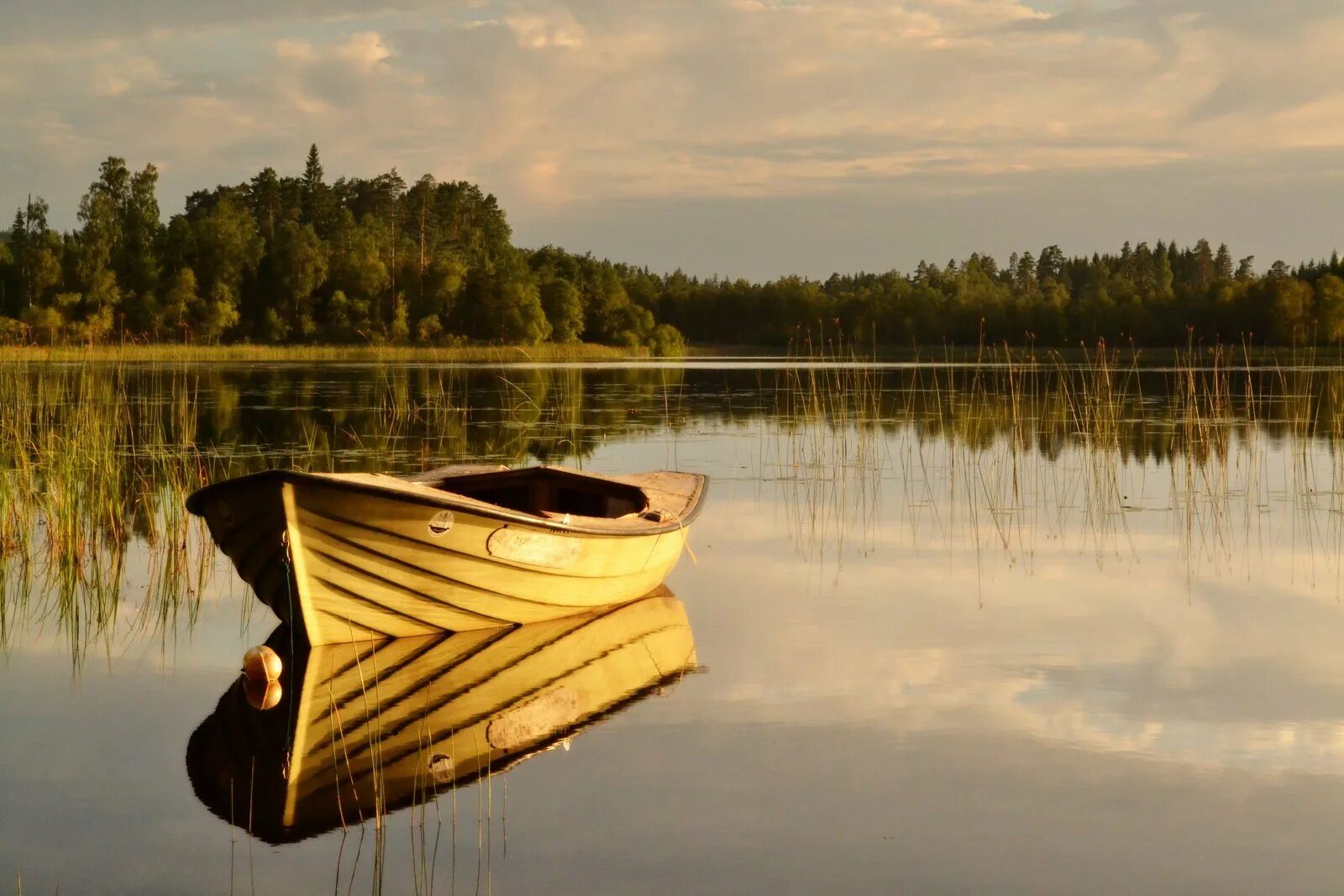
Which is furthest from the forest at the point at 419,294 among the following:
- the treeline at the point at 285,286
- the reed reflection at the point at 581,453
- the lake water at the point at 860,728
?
the lake water at the point at 860,728

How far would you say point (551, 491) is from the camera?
30.1ft

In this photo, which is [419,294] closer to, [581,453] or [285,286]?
[285,286]

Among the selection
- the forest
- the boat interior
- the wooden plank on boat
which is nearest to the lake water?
the boat interior

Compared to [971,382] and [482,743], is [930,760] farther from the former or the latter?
[971,382]

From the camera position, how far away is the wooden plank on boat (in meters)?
→ 7.18

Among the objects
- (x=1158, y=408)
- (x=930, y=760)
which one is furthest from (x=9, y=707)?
(x=1158, y=408)

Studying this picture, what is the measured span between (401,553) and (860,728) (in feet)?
8.54

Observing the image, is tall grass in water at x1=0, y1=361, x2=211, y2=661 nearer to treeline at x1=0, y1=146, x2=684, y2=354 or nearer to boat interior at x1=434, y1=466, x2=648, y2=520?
boat interior at x1=434, y1=466, x2=648, y2=520

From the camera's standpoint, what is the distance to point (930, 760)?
17.6 ft

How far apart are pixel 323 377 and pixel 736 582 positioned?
3081 centimetres

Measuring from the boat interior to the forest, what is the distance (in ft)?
150

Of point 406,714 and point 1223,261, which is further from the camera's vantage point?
point 1223,261

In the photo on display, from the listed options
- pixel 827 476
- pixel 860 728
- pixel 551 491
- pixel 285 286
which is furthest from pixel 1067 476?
pixel 285 286

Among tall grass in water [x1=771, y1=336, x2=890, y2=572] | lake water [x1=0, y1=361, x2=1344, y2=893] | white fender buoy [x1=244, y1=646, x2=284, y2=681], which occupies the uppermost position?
tall grass in water [x1=771, y1=336, x2=890, y2=572]
